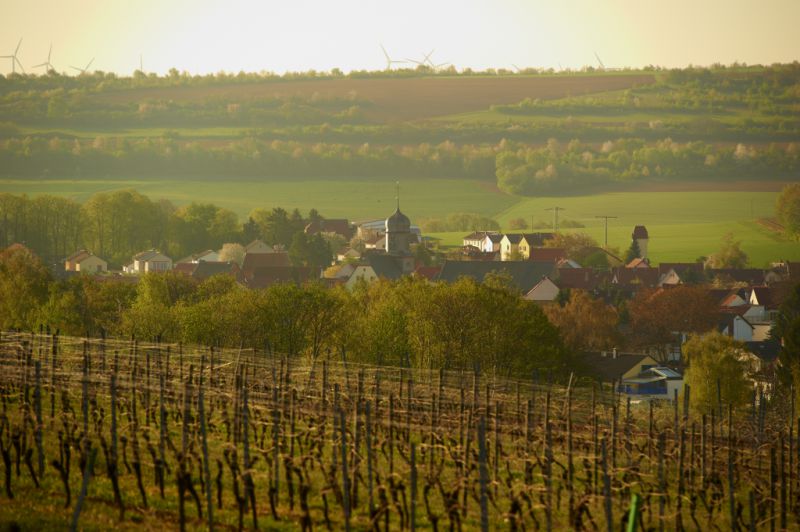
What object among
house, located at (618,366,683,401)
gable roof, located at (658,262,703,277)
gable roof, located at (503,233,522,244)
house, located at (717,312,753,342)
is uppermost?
gable roof, located at (503,233,522,244)

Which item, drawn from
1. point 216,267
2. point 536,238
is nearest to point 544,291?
point 216,267

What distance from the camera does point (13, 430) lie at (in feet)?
86.7

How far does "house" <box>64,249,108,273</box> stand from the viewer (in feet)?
455

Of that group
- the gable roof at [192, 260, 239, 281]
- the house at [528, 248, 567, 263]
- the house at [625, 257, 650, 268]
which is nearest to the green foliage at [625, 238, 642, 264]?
the house at [625, 257, 650, 268]

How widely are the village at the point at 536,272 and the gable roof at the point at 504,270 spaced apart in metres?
0.10

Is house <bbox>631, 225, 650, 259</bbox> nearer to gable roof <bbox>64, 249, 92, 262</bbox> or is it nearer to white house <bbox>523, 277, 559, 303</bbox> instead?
white house <bbox>523, 277, 559, 303</bbox>

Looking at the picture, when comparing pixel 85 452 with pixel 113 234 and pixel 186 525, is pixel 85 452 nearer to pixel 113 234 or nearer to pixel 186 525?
pixel 186 525

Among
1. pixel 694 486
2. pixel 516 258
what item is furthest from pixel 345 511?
pixel 516 258

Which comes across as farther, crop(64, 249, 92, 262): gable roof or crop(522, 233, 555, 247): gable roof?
crop(522, 233, 555, 247): gable roof

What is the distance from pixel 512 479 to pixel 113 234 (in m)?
141

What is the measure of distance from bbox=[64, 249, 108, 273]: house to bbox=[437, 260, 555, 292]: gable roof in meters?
35.7

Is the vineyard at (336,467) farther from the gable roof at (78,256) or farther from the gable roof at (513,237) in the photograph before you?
the gable roof at (513,237)

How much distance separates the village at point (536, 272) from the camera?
9544cm

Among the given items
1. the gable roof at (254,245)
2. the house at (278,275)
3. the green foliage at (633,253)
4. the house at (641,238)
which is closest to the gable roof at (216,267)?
the house at (278,275)
